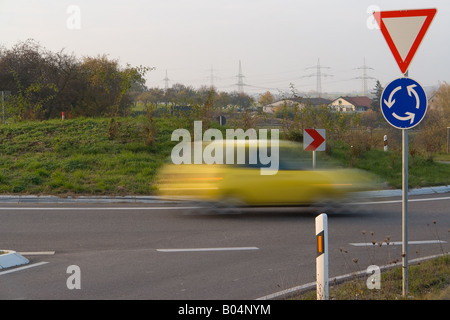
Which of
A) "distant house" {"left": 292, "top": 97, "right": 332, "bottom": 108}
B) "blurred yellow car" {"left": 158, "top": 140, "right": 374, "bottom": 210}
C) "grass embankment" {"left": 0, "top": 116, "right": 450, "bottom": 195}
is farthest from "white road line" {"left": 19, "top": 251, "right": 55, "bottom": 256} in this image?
"distant house" {"left": 292, "top": 97, "right": 332, "bottom": 108}

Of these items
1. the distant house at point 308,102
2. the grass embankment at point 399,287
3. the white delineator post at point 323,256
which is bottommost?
the grass embankment at point 399,287

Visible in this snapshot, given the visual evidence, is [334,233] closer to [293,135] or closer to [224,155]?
[224,155]

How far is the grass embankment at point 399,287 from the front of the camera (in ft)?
22.1

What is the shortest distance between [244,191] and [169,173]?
1788 mm

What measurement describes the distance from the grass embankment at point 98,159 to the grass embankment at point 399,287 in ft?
30.4

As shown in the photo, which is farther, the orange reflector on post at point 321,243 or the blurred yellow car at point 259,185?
the blurred yellow car at point 259,185

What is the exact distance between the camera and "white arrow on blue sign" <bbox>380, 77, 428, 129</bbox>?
22.2ft

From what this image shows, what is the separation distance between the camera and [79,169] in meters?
18.4

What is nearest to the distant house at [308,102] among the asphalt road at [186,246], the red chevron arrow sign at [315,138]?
the red chevron arrow sign at [315,138]

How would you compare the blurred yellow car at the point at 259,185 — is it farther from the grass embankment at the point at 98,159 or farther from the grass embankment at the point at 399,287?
the grass embankment at the point at 399,287

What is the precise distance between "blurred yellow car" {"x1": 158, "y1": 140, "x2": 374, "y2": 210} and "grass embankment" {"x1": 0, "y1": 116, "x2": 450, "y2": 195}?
3.35 metres
